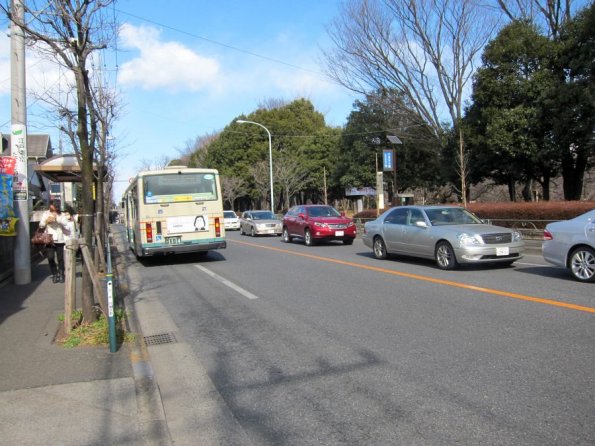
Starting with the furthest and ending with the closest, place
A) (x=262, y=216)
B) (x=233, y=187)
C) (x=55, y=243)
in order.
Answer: (x=233, y=187) < (x=262, y=216) < (x=55, y=243)

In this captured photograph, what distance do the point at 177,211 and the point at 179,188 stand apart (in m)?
0.68

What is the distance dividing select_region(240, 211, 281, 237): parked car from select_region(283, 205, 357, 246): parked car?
5.85m

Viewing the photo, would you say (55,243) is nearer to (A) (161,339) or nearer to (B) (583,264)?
(A) (161,339)

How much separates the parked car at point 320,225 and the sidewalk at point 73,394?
1337 cm

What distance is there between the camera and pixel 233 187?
62.5m

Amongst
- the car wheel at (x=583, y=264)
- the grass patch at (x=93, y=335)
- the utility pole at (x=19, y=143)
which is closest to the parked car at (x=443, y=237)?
the car wheel at (x=583, y=264)

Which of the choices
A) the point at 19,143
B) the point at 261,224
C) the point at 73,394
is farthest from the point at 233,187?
the point at 73,394

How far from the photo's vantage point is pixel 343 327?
6594mm

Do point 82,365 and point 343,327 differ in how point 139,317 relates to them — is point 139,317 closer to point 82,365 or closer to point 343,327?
point 82,365

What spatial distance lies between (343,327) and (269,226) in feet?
69.9

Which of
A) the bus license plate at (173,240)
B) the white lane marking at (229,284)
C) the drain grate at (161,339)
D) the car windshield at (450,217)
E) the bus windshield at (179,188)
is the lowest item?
the drain grate at (161,339)

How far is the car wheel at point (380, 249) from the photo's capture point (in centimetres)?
1399

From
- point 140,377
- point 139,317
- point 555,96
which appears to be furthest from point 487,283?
point 555,96

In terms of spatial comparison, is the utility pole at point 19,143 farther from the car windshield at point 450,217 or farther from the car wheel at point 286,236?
the car wheel at point 286,236
